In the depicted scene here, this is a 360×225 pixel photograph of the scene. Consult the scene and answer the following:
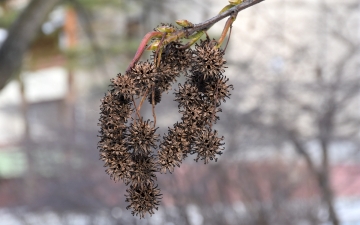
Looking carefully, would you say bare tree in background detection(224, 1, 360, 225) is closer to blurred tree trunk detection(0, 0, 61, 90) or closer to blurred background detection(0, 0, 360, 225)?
blurred background detection(0, 0, 360, 225)

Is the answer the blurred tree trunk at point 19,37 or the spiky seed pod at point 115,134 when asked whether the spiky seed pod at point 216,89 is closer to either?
the spiky seed pod at point 115,134

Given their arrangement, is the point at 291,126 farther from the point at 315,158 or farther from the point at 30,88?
the point at 30,88

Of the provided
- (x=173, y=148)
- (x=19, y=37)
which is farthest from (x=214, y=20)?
(x=19, y=37)

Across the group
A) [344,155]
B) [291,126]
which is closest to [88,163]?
[291,126]

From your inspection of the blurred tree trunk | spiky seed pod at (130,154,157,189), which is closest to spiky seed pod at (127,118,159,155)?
spiky seed pod at (130,154,157,189)

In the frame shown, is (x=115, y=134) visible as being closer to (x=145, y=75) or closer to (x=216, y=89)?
(x=145, y=75)
